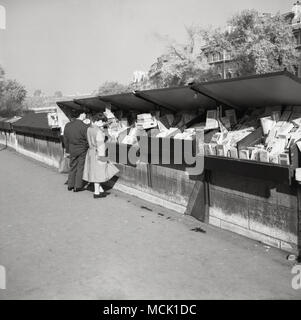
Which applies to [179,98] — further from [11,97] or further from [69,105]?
[11,97]

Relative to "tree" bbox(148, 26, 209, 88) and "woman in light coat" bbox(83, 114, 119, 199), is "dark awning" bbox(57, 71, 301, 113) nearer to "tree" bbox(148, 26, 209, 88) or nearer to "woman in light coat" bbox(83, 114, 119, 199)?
"woman in light coat" bbox(83, 114, 119, 199)

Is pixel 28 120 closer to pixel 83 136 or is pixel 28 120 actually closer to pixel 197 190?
pixel 83 136

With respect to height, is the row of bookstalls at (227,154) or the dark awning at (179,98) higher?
the dark awning at (179,98)

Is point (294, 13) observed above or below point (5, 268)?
above

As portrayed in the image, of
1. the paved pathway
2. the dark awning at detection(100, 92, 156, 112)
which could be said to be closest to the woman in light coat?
the paved pathway

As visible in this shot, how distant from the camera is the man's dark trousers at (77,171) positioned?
8984 millimetres

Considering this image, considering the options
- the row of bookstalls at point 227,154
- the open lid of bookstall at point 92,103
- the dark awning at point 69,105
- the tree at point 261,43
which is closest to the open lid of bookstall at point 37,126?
the dark awning at point 69,105

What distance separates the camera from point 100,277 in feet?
13.8

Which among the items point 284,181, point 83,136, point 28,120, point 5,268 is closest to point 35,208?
point 83,136

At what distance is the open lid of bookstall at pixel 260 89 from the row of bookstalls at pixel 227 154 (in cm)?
1

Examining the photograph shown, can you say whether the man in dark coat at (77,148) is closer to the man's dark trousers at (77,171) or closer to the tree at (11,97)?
the man's dark trousers at (77,171)

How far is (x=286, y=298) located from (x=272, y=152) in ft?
6.18
